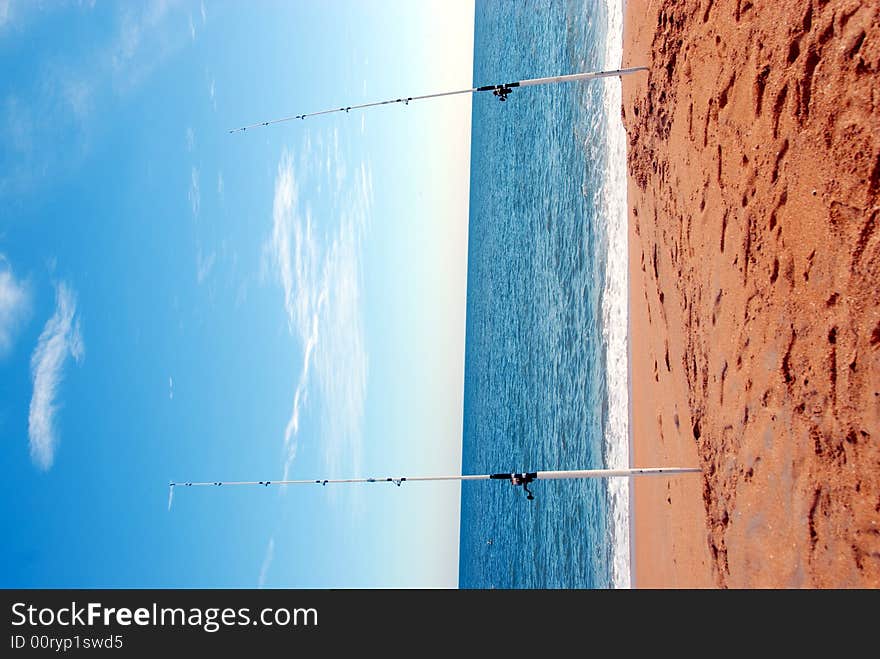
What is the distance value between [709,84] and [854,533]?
10.7 feet

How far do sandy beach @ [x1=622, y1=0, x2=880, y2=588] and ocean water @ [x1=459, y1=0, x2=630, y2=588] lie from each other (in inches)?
114

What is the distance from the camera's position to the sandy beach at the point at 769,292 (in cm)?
297

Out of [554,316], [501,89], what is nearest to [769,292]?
[501,89]

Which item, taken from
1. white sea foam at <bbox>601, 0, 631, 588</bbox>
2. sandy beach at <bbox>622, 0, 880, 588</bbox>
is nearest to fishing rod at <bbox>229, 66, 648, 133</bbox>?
sandy beach at <bbox>622, 0, 880, 588</bbox>

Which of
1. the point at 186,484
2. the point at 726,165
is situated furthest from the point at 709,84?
the point at 186,484

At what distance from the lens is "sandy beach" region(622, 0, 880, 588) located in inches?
117

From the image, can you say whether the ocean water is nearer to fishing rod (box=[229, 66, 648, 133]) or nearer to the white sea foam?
the white sea foam

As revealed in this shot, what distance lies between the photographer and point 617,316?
361 inches

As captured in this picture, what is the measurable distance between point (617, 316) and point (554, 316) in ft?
14.7

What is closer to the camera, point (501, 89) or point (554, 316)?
point (501, 89)

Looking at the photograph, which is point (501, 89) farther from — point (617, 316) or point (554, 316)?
point (554, 316)
